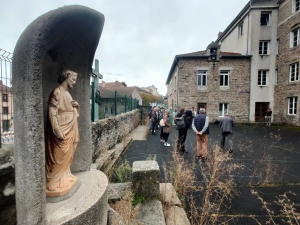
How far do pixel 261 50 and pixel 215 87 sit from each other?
20.2 ft

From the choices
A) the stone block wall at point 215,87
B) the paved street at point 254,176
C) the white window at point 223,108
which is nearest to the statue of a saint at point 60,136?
the paved street at point 254,176

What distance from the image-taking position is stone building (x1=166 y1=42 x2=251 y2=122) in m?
17.1

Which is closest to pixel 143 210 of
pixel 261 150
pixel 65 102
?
pixel 65 102

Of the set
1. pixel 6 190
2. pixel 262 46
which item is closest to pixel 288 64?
pixel 262 46

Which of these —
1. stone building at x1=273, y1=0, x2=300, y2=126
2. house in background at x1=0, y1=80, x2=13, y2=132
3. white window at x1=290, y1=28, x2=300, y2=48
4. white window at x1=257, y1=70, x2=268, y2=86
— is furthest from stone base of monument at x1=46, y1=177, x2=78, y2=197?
white window at x1=290, y1=28, x2=300, y2=48

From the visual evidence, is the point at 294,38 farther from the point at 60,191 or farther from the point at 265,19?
the point at 60,191

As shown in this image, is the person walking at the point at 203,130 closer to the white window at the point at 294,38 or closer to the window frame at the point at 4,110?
the window frame at the point at 4,110

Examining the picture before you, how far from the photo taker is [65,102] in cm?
182

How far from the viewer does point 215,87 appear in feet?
56.4

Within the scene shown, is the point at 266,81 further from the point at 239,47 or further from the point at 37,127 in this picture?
the point at 37,127

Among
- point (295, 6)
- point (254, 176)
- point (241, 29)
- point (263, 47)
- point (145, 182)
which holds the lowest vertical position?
point (254, 176)

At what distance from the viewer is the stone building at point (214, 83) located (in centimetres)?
1709

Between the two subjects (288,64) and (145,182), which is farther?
(288,64)

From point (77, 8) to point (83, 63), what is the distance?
823 millimetres
